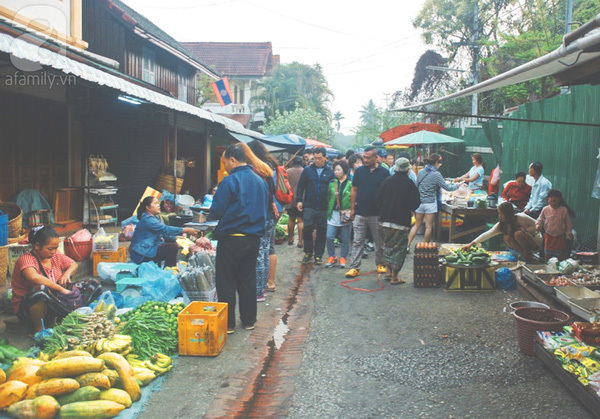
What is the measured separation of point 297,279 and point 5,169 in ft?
18.4

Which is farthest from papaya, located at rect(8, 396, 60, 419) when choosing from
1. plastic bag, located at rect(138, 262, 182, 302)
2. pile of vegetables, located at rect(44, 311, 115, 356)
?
plastic bag, located at rect(138, 262, 182, 302)

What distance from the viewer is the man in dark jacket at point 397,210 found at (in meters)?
8.10

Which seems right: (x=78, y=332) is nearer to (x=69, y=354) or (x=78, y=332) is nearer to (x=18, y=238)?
(x=69, y=354)

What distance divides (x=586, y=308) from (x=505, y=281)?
2.52m

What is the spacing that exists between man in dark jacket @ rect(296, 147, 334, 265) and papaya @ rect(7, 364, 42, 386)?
603cm

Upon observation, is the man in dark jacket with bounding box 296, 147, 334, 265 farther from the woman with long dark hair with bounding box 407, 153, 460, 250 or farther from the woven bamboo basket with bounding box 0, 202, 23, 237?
the woven bamboo basket with bounding box 0, 202, 23, 237

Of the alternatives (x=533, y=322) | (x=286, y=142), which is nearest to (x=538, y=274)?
(x=533, y=322)

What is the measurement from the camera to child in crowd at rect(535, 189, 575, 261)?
8430 mm

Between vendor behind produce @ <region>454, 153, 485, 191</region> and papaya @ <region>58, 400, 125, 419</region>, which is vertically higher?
vendor behind produce @ <region>454, 153, 485, 191</region>

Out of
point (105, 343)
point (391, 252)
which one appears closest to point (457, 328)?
point (391, 252)

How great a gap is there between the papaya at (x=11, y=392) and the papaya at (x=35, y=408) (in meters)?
0.07

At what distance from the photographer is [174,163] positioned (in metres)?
14.5

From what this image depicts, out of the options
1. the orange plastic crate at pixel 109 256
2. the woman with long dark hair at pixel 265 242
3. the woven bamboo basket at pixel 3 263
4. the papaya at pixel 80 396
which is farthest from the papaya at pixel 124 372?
the orange plastic crate at pixel 109 256
